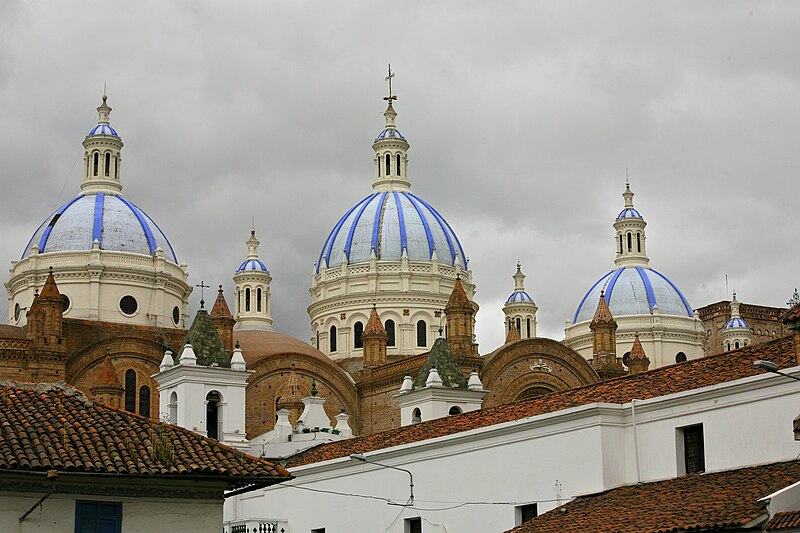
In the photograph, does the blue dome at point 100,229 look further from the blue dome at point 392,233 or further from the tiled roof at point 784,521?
the tiled roof at point 784,521

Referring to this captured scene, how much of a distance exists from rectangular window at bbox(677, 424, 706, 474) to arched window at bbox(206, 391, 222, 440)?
836 inches

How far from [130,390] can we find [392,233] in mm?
19150

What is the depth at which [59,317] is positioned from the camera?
160ft

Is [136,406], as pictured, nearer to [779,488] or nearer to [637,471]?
[637,471]

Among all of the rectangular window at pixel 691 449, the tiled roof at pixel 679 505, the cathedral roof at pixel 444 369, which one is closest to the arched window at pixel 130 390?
the cathedral roof at pixel 444 369

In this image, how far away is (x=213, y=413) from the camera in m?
44.6

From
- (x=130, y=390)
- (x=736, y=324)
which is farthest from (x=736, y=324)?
(x=130, y=390)

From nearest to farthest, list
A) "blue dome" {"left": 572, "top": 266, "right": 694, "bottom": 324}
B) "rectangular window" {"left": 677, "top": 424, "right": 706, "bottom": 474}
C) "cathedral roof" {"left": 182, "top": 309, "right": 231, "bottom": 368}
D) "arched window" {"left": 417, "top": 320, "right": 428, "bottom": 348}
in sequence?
"rectangular window" {"left": 677, "top": 424, "right": 706, "bottom": 474}
"cathedral roof" {"left": 182, "top": 309, "right": 231, "bottom": 368}
"arched window" {"left": 417, "top": 320, "right": 428, "bottom": 348}
"blue dome" {"left": 572, "top": 266, "right": 694, "bottom": 324}

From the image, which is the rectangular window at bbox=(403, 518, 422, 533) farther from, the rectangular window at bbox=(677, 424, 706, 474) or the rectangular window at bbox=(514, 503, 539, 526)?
the rectangular window at bbox=(677, 424, 706, 474)

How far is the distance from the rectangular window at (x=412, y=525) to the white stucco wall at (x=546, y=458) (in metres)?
0.15

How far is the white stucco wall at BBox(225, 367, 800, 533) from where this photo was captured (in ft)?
82.0

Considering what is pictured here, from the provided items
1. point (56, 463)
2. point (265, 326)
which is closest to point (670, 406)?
point (56, 463)

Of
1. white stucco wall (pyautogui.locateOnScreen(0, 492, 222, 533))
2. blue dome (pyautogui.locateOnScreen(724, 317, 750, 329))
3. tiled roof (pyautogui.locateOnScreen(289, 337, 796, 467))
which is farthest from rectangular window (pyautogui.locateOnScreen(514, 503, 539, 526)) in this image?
blue dome (pyautogui.locateOnScreen(724, 317, 750, 329))

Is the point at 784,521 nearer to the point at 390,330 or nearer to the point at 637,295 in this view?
the point at 390,330
